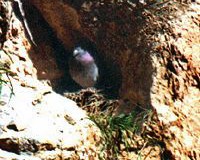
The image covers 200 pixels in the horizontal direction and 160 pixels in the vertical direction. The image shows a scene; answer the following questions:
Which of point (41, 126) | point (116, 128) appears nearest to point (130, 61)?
point (116, 128)

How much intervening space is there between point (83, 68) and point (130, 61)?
1.04 m

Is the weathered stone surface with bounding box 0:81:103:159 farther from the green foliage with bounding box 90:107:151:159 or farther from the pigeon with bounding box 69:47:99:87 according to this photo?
the pigeon with bounding box 69:47:99:87

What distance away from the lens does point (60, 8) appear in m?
3.99

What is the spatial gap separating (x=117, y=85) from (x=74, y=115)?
1358 mm

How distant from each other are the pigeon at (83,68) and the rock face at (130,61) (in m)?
0.10

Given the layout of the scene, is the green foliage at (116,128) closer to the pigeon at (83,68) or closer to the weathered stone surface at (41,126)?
the weathered stone surface at (41,126)

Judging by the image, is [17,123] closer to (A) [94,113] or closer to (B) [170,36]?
(A) [94,113]

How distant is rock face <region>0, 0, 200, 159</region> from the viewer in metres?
2.20

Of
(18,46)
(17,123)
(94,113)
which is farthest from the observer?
(18,46)

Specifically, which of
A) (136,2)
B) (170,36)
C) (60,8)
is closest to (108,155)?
(170,36)

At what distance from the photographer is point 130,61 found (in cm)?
323

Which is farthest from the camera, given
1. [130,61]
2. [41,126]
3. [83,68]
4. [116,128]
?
[83,68]

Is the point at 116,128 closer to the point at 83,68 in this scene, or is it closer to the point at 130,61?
the point at 130,61

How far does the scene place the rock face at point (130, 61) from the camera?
86.7 inches
